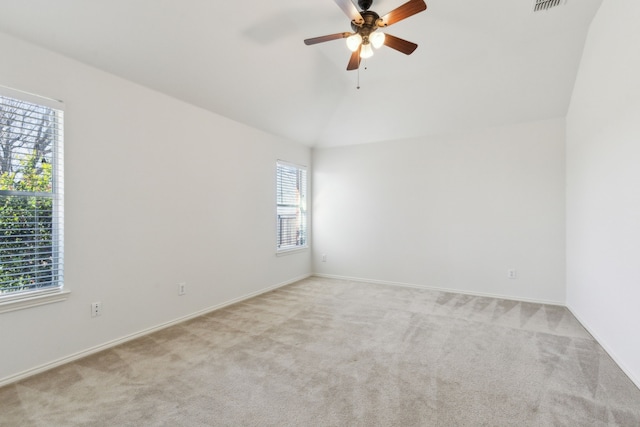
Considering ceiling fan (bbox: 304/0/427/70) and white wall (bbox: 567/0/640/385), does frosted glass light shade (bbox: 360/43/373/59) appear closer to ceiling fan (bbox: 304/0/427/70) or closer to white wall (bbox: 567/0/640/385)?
ceiling fan (bbox: 304/0/427/70)

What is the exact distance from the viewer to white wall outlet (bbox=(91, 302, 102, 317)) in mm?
2486

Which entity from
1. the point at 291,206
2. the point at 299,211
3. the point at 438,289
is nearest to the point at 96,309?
the point at 291,206

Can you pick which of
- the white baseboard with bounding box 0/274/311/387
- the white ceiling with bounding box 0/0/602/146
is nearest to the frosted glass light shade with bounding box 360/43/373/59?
the white ceiling with bounding box 0/0/602/146

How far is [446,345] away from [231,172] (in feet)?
10.3

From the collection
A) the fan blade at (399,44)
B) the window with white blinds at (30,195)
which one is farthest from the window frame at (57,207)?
the fan blade at (399,44)

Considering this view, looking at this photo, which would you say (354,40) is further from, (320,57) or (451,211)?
(451,211)

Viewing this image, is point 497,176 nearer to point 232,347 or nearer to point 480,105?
Answer: point 480,105

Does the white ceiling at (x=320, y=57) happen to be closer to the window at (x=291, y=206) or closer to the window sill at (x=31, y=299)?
the window at (x=291, y=206)

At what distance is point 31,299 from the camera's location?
2.13 metres

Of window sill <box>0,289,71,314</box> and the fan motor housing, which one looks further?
the fan motor housing

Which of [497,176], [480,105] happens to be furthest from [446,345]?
[480,105]

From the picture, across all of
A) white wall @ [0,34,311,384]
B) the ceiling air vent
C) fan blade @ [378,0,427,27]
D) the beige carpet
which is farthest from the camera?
the ceiling air vent

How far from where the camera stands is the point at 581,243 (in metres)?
3.19

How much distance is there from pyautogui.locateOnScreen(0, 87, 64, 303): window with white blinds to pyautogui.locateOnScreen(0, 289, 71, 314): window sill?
0.02m
